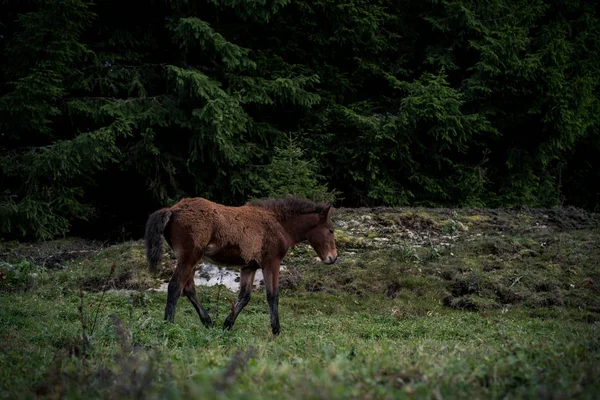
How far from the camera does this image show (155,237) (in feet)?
25.4

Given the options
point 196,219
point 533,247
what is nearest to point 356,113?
point 533,247

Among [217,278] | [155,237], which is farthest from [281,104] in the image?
[155,237]

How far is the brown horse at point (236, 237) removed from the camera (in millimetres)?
7898

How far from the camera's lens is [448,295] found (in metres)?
10.3

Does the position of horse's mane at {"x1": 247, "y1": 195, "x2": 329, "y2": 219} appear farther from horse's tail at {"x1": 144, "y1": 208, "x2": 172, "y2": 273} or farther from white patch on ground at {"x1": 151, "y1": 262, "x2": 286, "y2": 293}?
white patch on ground at {"x1": 151, "y1": 262, "x2": 286, "y2": 293}

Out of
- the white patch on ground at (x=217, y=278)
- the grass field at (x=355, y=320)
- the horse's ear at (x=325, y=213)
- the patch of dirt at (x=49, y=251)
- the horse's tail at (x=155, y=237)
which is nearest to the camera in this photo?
the grass field at (x=355, y=320)

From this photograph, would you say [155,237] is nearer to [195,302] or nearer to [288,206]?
[195,302]

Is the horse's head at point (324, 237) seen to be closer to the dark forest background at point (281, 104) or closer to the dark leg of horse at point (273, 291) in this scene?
the dark leg of horse at point (273, 291)

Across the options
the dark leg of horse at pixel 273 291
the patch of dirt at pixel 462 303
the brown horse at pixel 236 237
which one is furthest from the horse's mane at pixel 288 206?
the patch of dirt at pixel 462 303

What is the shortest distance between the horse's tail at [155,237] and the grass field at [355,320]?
81 cm

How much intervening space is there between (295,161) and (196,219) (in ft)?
25.0

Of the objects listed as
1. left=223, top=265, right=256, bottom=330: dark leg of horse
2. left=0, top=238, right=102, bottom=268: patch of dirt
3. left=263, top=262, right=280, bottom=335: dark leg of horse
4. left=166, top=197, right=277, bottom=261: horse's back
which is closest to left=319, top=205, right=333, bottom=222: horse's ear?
left=166, top=197, right=277, bottom=261: horse's back

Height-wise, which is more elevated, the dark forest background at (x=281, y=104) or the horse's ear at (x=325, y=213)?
the dark forest background at (x=281, y=104)

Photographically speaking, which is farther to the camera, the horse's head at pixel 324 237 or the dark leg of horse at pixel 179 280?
the horse's head at pixel 324 237
